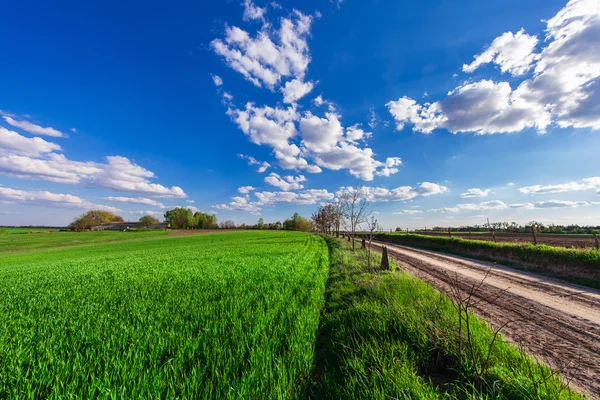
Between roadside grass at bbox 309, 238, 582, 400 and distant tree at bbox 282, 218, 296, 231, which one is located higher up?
distant tree at bbox 282, 218, 296, 231

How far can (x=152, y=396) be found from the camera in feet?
8.64

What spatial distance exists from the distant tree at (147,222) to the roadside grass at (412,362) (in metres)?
143

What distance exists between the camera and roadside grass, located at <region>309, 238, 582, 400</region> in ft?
9.00

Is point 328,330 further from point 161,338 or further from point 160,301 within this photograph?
point 160,301

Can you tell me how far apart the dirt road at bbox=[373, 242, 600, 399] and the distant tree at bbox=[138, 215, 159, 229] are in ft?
466

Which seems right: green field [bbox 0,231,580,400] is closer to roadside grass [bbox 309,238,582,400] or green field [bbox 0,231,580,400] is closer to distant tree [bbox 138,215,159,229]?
roadside grass [bbox 309,238,582,400]

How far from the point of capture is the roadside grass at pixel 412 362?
2742 millimetres

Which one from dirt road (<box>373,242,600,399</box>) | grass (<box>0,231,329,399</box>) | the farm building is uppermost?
the farm building

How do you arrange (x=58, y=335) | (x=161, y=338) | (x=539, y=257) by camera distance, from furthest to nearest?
(x=539, y=257) → (x=58, y=335) → (x=161, y=338)

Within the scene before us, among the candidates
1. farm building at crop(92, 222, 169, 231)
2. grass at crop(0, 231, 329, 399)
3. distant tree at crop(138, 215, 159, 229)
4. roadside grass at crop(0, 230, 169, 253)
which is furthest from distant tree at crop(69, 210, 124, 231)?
grass at crop(0, 231, 329, 399)

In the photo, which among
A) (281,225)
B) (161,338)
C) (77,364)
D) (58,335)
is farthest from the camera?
(281,225)

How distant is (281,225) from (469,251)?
119620 mm

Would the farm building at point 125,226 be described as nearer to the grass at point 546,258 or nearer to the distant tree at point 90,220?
the distant tree at point 90,220

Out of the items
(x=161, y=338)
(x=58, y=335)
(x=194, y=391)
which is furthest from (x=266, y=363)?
(x=58, y=335)
